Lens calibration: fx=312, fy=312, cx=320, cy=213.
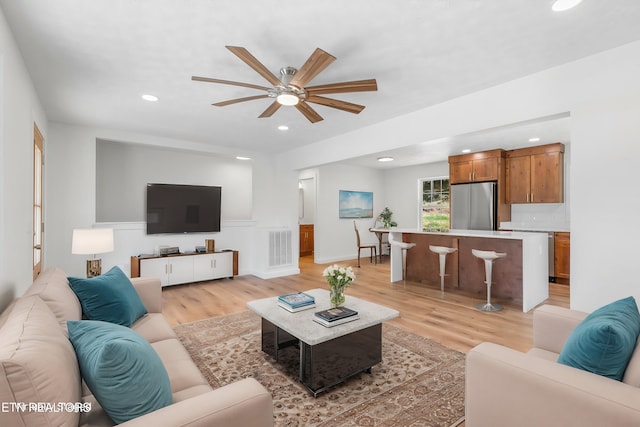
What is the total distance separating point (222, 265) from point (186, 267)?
0.62 meters

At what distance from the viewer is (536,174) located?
575 centimetres

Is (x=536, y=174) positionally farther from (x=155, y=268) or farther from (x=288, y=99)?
(x=155, y=268)

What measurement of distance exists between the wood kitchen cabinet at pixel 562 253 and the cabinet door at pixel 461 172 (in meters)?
1.82

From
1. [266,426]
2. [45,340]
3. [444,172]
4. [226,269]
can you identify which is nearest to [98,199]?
[226,269]

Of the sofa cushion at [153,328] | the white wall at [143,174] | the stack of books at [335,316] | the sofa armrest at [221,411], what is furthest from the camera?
the white wall at [143,174]

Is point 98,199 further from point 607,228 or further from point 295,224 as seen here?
point 607,228

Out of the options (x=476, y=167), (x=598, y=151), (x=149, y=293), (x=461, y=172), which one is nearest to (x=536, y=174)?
(x=476, y=167)

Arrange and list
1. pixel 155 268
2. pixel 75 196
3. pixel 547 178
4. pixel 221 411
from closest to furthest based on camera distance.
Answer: pixel 221 411 < pixel 75 196 < pixel 155 268 < pixel 547 178

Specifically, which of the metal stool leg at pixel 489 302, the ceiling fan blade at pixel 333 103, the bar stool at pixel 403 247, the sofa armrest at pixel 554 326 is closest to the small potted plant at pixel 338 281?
the sofa armrest at pixel 554 326

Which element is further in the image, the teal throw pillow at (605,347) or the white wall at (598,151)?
the white wall at (598,151)

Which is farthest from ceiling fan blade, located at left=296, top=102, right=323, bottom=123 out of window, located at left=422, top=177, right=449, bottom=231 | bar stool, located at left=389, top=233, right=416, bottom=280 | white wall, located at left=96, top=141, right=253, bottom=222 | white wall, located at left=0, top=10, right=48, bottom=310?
window, located at left=422, top=177, right=449, bottom=231

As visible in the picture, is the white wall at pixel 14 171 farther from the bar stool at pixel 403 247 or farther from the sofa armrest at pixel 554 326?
the bar stool at pixel 403 247

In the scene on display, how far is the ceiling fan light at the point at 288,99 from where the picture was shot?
2.55 metres

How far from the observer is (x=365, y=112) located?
149 inches
